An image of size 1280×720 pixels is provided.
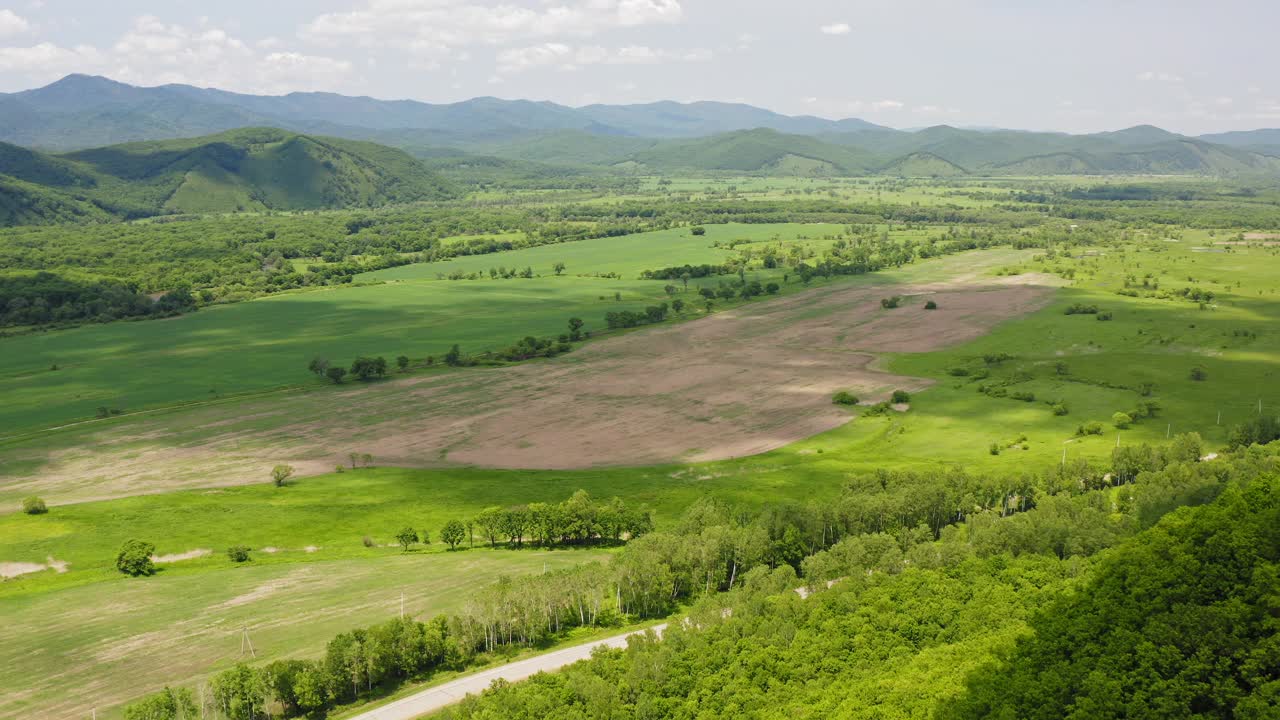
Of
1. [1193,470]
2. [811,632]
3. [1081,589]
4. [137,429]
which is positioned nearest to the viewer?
[1081,589]

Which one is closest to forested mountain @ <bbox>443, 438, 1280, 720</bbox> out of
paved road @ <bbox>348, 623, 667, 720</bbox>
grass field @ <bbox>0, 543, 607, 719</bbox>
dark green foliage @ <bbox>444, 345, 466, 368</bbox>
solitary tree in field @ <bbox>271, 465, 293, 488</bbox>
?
paved road @ <bbox>348, 623, 667, 720</bbox>

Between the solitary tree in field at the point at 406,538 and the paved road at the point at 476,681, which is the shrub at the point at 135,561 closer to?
the solitary tree in field at the point at 406,538

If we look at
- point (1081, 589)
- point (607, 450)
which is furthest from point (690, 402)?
point (1081, 589)

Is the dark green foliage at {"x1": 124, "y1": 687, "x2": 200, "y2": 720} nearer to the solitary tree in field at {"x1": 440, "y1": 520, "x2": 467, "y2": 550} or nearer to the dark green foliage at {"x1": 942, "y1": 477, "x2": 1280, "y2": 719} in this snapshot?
the solitary tree in field at {"x1": 440, "y1": 520, "x2": 467, "y2": 550}

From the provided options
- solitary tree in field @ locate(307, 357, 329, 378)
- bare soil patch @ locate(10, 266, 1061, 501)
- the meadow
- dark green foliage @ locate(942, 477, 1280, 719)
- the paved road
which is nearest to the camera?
dark green foliage @ locate(942, 477, 1280, 719)

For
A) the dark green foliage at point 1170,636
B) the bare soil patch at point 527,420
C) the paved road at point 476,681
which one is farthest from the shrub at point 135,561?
the dark green foliage at point 1170,636

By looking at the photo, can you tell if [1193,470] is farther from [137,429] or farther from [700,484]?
[137,429]

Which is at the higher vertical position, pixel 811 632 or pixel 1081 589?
pixel 1081 589
